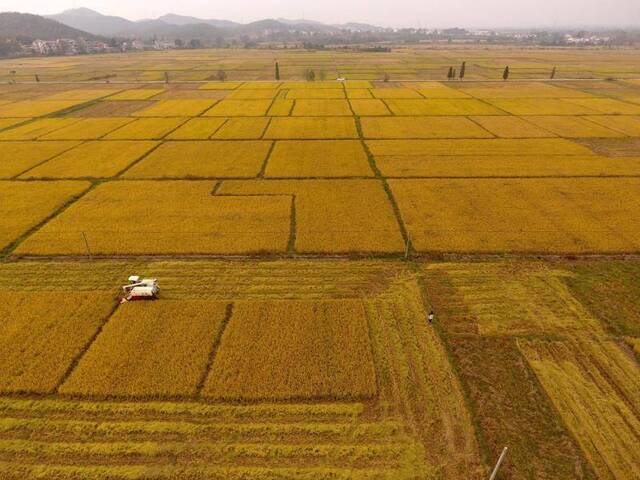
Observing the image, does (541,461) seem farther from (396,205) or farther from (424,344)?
(396,205)

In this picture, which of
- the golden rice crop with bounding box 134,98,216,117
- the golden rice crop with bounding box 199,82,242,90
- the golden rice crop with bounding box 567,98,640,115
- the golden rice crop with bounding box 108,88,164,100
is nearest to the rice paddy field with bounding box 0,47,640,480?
the golden rice crop with bounding box 134,98,216,117

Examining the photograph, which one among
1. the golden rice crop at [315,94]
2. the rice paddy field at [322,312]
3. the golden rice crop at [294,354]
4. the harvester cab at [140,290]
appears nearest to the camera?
the rice paddy field at [322,312]

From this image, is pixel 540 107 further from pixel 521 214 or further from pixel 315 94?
pixel 521 214

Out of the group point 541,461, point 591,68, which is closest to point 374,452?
point 541,461

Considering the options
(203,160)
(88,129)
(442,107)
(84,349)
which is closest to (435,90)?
(442,107)

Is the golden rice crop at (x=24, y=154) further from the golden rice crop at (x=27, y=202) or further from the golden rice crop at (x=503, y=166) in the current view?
the golden rice crop at (x=503, y=166)

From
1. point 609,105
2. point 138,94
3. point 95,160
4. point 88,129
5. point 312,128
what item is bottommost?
point 95,160

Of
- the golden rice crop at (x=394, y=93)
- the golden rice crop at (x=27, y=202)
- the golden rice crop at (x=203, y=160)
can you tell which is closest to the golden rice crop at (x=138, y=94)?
the golden rice crop at (x=203, y=160)

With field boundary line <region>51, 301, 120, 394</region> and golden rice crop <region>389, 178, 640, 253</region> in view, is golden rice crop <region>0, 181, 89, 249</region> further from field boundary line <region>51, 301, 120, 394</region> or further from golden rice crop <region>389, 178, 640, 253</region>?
golden rice crop <region>389, 178, 640, 253</region>
